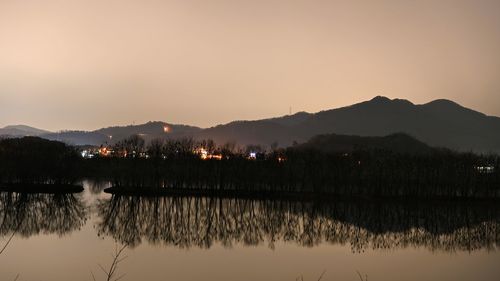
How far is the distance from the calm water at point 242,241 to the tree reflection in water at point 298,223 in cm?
8

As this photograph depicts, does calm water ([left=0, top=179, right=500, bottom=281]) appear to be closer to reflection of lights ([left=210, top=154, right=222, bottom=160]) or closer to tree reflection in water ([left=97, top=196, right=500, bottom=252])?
tree reflection in water ([left=97, top=196, right=500, bottom=252])

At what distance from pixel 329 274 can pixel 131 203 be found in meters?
27.6

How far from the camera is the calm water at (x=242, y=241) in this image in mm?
24061

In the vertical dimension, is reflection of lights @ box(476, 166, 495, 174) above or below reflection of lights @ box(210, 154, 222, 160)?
below

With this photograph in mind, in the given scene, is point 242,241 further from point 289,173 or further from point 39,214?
point 289,173

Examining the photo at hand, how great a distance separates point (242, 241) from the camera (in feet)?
101

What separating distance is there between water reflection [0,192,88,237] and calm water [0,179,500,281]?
64 mm

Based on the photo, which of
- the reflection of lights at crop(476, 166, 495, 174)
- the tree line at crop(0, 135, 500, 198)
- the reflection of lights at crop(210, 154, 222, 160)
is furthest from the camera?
the reflection of lights at crop(210, 154, 222, 160)

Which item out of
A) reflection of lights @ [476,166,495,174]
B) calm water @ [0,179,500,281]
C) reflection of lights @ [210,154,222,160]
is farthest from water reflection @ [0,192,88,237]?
reflection of lights @ [476,166,495,174]

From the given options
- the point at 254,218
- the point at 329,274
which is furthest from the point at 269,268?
the point at 254,218

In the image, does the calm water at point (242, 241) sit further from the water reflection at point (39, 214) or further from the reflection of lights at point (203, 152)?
the reflection of lights at point (203, 152)

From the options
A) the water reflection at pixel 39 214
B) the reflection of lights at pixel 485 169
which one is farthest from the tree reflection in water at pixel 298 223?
the reflection of lights at pixel 485 169

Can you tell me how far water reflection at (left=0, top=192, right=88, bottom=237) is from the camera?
106ft

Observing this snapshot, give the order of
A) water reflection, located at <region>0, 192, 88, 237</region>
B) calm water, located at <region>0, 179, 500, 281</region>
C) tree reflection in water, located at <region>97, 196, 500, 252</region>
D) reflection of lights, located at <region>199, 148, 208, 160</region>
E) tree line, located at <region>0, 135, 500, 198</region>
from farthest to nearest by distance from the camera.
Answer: reflection of lights, located at <region>199, 148, 208, 160</region>, tree line, located at <region>0, 135, 500, 198</region>, water reflection, located at <region>0, 192, 88, 237</region>, tree reflection in water, located at <region>97, 196, 500, 252</region>, calm water, located at <region>0, 179, 500, 281</region>
